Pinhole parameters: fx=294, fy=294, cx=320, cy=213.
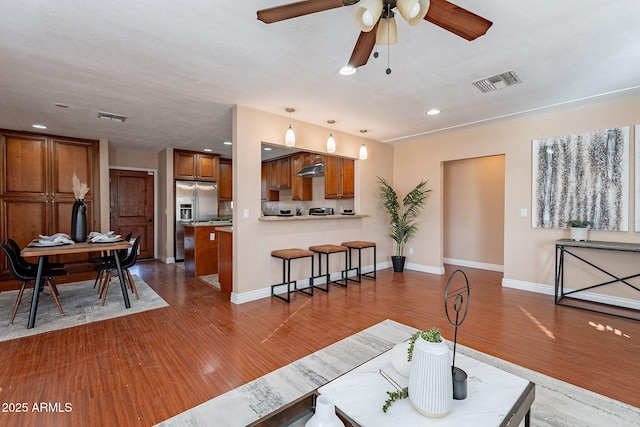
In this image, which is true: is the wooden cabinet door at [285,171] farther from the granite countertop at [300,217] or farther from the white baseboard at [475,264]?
the white baseboard at [475,264]

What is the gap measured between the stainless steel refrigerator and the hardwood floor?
2545 mm

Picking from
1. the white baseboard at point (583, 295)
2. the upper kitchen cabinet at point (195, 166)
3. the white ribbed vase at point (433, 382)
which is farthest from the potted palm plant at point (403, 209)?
the white ribbed vase at point (433, 382)

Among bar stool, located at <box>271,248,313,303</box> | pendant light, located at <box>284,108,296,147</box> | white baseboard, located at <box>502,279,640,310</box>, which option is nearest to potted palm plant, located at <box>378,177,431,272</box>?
white baseboard, located at <box>502,279,640,310</box>

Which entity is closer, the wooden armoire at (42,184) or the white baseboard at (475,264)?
the wooden armoire at (42,184)

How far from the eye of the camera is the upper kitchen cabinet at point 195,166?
643cm

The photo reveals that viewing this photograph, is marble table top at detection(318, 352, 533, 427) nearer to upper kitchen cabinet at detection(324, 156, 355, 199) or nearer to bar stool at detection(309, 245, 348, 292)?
bar stool at detection(309, 245, 348, 292)

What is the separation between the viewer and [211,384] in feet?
6.57

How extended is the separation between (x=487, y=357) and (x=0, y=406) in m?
3.32

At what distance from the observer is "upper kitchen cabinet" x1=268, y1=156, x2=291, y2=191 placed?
6844 mm

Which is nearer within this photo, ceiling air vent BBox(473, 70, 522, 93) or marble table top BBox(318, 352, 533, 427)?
marble table top BBox(318, 352, 533, 427)

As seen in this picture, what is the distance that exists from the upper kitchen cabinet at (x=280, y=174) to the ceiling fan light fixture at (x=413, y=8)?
5476mm

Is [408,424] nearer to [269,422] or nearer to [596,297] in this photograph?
[269,422]

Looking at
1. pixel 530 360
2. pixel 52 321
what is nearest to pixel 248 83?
pixel 52 321

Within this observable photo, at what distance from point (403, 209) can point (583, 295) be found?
2925 millimetres
